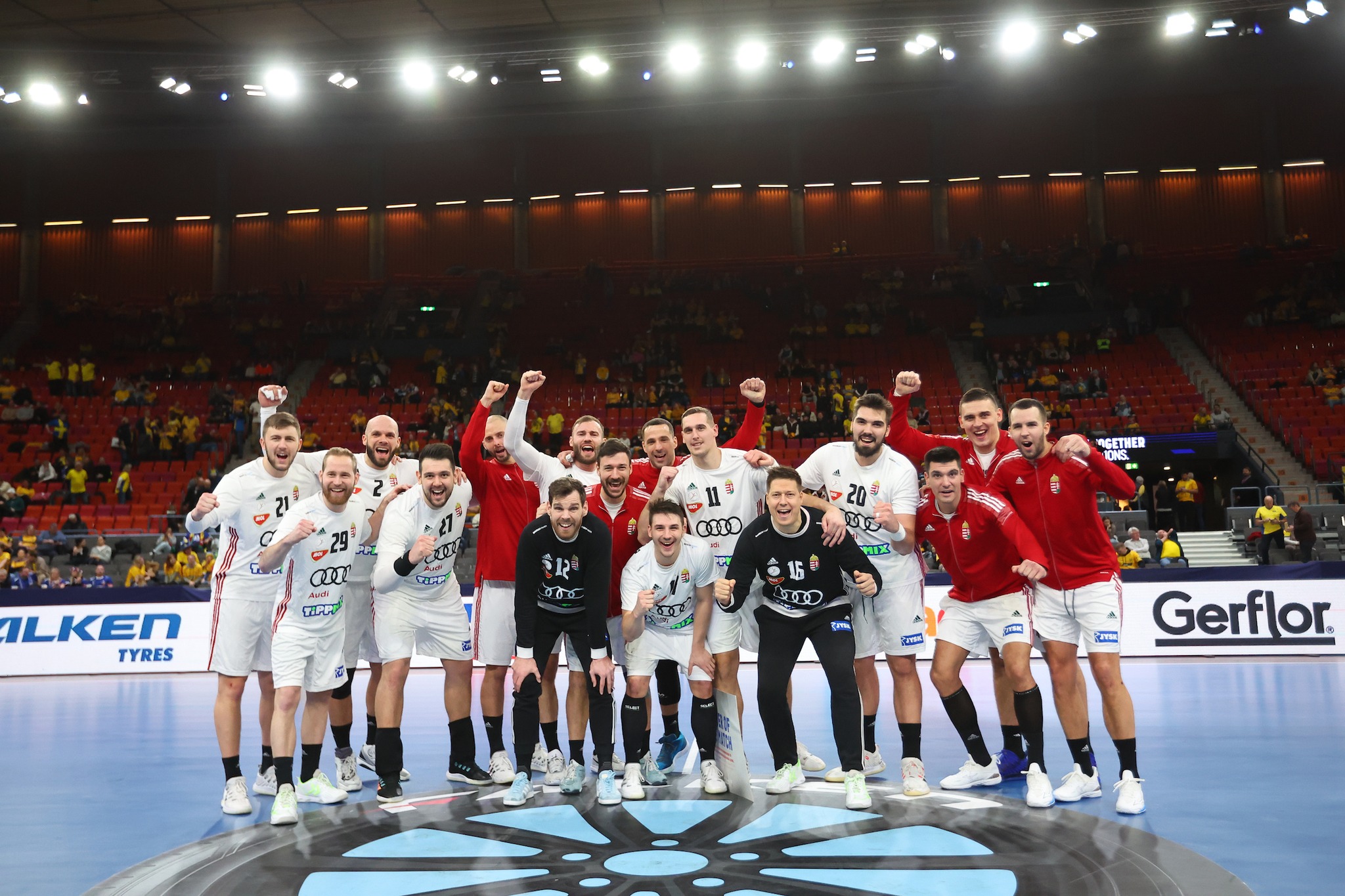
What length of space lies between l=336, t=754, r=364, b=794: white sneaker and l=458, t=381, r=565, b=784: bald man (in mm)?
1003

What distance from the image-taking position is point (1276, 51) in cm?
3134

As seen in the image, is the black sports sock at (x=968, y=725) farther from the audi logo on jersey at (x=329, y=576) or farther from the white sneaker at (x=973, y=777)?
the audi logo on jersey at (x=329, y=576)

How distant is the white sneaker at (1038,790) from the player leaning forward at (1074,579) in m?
0.12

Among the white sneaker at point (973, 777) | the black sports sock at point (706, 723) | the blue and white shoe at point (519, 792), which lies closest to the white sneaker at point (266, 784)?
the blue and white shoe at point (519, 792)

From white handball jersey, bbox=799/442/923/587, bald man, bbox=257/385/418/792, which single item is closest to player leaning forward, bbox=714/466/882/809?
white handball jersey, bbox=799/442/923/587

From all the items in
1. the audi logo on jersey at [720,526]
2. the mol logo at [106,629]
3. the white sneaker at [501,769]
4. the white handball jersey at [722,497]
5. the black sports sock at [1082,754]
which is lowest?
the white sneaker at [501,769]

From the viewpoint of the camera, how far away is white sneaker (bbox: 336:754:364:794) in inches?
290

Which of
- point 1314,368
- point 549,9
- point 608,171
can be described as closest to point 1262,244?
point 1314,368

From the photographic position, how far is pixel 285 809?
6.28 meters

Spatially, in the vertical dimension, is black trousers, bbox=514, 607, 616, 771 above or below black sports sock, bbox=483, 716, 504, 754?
above

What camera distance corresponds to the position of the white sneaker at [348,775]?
7371 mm

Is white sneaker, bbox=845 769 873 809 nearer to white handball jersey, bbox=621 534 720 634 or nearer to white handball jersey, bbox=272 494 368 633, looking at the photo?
white handball jersey, bbox=621 534 720 634

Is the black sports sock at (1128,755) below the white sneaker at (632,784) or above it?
above

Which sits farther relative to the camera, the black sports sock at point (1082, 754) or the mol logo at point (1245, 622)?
the mol logo at point (1245, 622)
